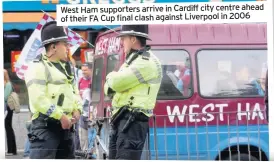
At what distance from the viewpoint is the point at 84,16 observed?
29.4ft

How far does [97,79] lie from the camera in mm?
9047

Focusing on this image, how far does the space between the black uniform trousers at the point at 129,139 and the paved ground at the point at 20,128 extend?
0.73 m

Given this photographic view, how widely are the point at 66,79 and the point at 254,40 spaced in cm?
159

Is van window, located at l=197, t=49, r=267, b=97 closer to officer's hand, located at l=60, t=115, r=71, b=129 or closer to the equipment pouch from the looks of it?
the equipment pouch

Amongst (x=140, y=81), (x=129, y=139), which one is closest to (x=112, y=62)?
(x=140, y=81)

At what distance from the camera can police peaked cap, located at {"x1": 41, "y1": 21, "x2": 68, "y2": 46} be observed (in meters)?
8.98

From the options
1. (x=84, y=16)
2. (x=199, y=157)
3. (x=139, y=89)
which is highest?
(x=84, y=16)

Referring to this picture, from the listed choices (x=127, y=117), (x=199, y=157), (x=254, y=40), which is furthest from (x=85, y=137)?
(x=254, y=40)

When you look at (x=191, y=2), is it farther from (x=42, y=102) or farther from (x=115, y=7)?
(x=42, y=102)

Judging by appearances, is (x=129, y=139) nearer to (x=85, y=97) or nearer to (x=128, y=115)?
(x=128, y=115)

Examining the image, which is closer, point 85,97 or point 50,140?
point 85,97

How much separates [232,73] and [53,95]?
1.49 meters

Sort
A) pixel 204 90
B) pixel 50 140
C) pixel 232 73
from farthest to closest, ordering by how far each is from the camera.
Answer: pixel 50 140 < pixel 204 90 < pixel 232 73

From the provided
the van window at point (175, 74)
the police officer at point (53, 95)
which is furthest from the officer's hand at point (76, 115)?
the van window at point (175, 74)
